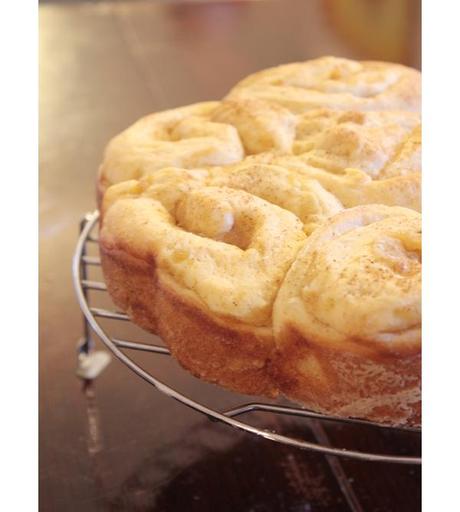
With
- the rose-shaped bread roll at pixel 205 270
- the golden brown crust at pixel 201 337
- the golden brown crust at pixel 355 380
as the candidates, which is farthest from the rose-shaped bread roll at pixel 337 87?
the golden brown crust at pixel 355 380

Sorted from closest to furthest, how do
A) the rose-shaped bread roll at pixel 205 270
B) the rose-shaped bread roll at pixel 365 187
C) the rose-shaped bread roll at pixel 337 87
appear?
the rose-shaped bread roll at pixel 205 270
the rose-shaped bread roll at pixel 365 187
the rose-shaped bread roll at pixel 337 87

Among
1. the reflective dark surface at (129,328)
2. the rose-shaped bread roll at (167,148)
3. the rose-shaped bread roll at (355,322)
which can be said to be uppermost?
the rose-shaped bread roll at (167,148)

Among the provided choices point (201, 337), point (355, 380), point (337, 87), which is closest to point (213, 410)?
point (201, 337)

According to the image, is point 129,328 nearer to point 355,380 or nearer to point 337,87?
point 337,87

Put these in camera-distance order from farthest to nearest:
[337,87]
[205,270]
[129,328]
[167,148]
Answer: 1. [129,328]
2. [337,87]
3. [167,148]
4. [205,270]

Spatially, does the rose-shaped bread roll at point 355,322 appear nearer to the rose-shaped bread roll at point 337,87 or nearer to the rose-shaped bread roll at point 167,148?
the rose-shaped bread roll at point 167,148

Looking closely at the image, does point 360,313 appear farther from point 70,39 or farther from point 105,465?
point 70,39

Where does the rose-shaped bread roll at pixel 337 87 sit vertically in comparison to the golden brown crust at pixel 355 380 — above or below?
above

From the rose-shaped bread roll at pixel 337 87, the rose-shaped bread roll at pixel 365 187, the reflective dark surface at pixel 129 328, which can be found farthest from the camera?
the rose-shaped bread roll at pixel 337 87
